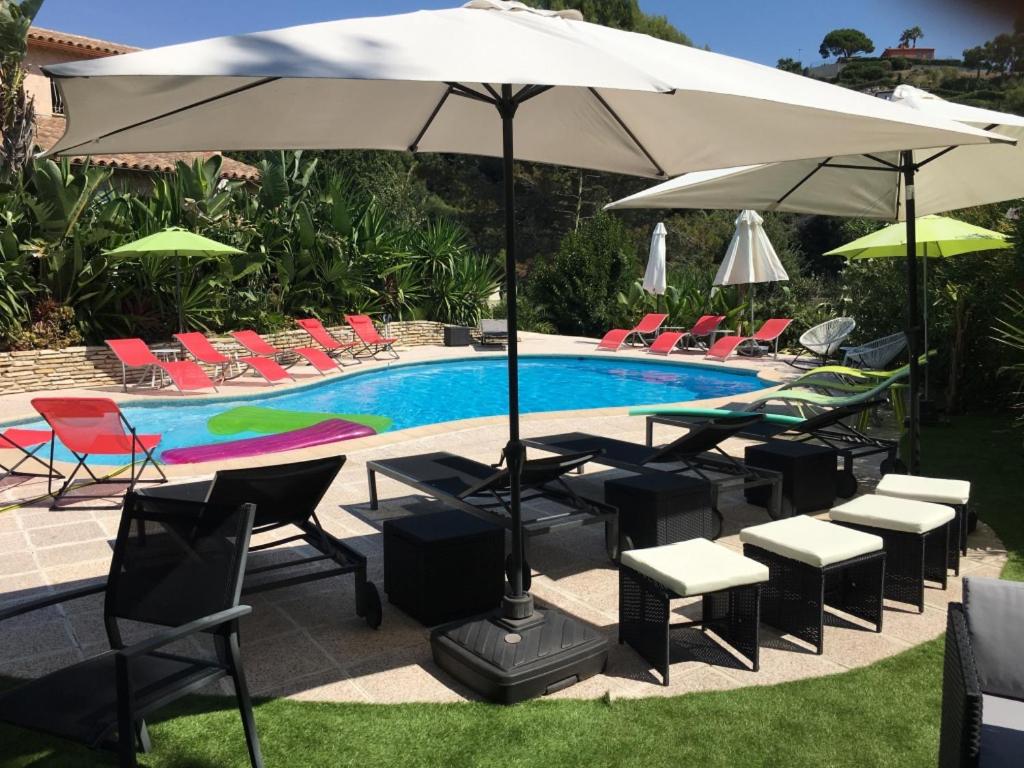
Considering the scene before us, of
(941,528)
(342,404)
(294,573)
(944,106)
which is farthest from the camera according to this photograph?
(342,404)

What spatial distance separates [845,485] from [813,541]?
2730 mm

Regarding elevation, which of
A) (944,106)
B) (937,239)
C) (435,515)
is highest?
(944,106)

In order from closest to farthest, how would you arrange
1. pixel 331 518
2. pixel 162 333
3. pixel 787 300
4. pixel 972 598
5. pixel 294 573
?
1. pixel 972 598
2. pixel 294 573
3. pixel 331 518
4. pixel 162 333
5. pixel 787 300

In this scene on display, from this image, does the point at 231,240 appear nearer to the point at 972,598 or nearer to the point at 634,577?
the point at 634,577

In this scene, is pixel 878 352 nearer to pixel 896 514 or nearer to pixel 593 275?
Result: pixel 896 514

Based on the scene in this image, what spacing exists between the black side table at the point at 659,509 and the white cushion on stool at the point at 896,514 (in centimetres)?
87

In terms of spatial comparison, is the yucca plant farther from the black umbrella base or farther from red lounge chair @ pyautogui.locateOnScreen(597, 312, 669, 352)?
red lounge chair @ pyautogui.locateOnScreen(597, 312, 669, 352)

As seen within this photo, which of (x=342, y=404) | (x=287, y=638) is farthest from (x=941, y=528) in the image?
(x=342, y=404)

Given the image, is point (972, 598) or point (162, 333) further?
point (162, 333)

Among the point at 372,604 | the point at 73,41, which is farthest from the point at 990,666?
the point at 73,41

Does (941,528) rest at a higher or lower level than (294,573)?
higher

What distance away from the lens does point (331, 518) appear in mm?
6145

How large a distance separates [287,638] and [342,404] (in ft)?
32.4

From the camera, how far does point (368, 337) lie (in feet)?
57.7
